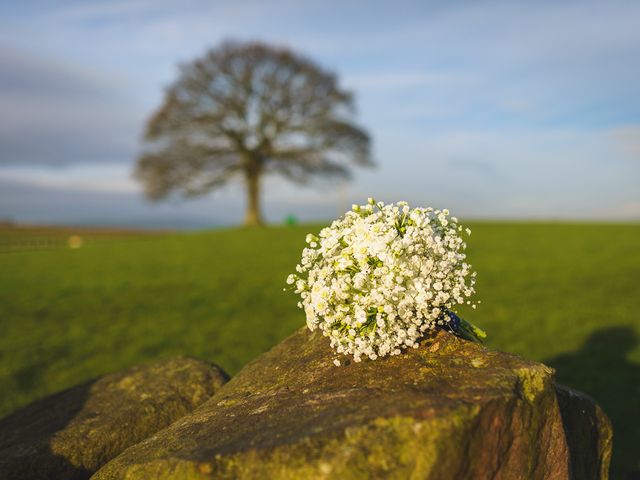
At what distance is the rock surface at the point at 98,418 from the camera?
5691 mm

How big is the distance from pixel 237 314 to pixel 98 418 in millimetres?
10577

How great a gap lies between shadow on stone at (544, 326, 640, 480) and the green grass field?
25 millimetres

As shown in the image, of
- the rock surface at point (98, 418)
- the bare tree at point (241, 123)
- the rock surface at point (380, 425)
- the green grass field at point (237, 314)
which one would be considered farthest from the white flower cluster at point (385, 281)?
the bare tree at point (241, 123)

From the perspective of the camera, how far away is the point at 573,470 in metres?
5.81

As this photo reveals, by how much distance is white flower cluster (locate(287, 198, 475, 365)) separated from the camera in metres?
4.69

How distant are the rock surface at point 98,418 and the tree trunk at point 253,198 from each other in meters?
40.9

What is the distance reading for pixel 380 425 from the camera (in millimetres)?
3729

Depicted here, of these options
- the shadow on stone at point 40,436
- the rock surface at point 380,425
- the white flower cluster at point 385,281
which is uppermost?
the white flower cluster at point 385,281

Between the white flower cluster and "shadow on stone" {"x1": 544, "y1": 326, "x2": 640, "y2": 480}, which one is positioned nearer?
the white flower cluster

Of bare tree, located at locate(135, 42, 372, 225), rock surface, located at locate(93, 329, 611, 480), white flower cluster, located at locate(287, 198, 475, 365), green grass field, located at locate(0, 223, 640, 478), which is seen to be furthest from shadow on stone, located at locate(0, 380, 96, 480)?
bare tree, located at locate(135, 42, 372, 225)

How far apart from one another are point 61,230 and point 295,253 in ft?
118

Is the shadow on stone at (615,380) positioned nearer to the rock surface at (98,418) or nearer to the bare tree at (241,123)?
the rock surface at (98,418)

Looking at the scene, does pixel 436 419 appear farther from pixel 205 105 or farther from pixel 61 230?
pixel 61 230

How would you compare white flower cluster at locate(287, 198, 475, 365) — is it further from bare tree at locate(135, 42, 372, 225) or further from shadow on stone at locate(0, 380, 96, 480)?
bare tree at locate(135, 42, 372, 225)
